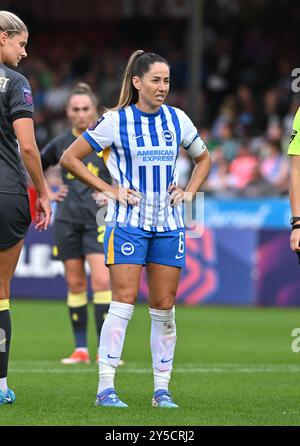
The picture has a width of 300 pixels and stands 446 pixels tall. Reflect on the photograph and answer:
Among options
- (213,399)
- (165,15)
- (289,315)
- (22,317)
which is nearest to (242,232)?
(289,315)

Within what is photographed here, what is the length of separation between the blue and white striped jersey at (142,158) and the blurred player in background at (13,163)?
0.43 m

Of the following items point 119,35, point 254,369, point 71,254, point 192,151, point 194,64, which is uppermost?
point 119,35

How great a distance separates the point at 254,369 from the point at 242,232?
6623 millimetres

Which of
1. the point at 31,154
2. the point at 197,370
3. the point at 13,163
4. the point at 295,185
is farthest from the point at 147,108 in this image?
the point at 197,370

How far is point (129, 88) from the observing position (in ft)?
23.5

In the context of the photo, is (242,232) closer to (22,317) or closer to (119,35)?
(22,317)

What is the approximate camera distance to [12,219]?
276 inches

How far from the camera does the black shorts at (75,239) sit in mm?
10125

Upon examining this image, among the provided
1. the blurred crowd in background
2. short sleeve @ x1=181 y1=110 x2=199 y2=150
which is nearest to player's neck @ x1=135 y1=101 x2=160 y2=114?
short sleeve @ x1=181 y1=110 x2=199 y2=150

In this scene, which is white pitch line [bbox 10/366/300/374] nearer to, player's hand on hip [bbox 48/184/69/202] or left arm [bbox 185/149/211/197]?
player's hand on hip [bbox 48/184/69/202]

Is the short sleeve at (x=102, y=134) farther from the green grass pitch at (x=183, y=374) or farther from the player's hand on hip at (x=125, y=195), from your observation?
the green grass pitch at (x=183, y=374)

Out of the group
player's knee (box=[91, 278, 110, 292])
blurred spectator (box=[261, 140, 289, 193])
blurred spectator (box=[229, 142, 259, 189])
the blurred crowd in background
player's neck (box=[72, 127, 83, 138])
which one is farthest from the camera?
the blurred crowd in background

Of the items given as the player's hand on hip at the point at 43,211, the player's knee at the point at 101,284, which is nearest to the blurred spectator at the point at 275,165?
the player's knee at the point at 101,284

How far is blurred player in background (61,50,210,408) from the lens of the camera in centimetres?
696
